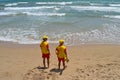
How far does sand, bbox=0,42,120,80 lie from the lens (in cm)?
840

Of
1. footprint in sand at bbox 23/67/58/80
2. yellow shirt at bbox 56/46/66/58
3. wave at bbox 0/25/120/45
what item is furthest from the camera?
wave at bbox 0/25/120/45

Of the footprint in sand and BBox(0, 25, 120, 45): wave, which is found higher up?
the footprint in sand

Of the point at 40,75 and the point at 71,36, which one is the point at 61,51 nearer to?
the point at 40,75

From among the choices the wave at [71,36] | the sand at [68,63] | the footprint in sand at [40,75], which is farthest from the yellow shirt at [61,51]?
the wave at [71,36]

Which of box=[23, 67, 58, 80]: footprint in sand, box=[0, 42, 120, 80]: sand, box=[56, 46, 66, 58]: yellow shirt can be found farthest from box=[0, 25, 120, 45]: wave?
box=[23, 67, 58, 80]: footprint in sand

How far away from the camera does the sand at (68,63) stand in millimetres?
8398

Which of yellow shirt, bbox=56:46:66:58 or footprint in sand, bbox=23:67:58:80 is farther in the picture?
yellow shirt, bbox=56:46:66:58

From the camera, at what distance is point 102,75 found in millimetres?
8211

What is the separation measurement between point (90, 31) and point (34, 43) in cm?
436

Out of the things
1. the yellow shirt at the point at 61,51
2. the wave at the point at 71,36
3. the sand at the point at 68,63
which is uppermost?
the yellow shirt at the point at 61,51

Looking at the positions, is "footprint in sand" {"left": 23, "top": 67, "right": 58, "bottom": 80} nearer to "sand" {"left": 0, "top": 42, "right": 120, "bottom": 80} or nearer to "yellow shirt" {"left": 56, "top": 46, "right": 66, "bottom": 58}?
"sand" {"left": 0, "top": 42, "right": 120, "bottom": 80}

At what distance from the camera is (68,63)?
9.92 m

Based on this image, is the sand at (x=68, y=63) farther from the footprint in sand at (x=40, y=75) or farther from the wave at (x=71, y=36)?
the wave at (x=71, y=36)

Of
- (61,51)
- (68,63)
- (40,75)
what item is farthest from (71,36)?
(40,75)
